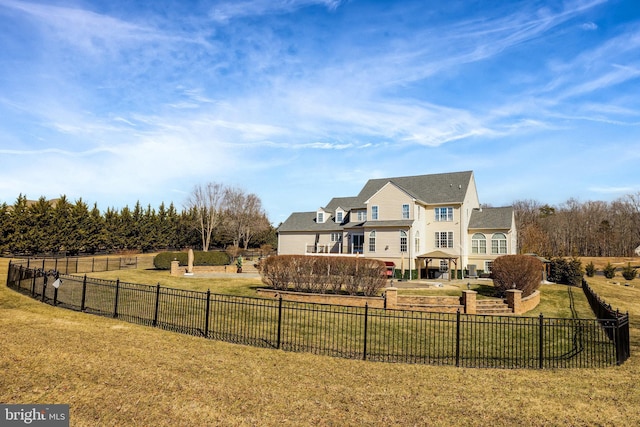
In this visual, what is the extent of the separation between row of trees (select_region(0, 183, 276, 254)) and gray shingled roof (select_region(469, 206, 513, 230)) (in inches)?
1717

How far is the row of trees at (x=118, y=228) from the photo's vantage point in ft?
149

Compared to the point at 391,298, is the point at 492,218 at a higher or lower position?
higher

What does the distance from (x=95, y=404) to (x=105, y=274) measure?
85.5 ft

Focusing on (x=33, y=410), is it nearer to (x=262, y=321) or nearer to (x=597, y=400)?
(x=262, y=321)

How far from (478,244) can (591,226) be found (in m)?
59.2

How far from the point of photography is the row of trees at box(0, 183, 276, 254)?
45500mm

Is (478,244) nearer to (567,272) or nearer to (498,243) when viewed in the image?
(498,243)

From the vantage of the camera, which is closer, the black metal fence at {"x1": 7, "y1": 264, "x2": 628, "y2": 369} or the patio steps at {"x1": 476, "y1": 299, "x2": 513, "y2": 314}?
the black metal fence at {"x1": 7, "y1": 264, "x2": 628, "y2": 369}

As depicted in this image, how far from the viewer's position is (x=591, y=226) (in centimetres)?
8175

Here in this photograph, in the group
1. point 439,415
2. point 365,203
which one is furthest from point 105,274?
point 439,415

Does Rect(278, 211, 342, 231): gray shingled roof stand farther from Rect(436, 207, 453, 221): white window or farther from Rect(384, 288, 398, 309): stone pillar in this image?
Rect(384, 288, 398, 309): stone pillar

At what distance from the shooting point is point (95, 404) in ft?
20.9

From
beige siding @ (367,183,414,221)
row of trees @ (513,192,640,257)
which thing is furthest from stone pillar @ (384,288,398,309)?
row of trees @ (513,192,640,257)

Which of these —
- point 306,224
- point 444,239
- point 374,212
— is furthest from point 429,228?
point 306,224
